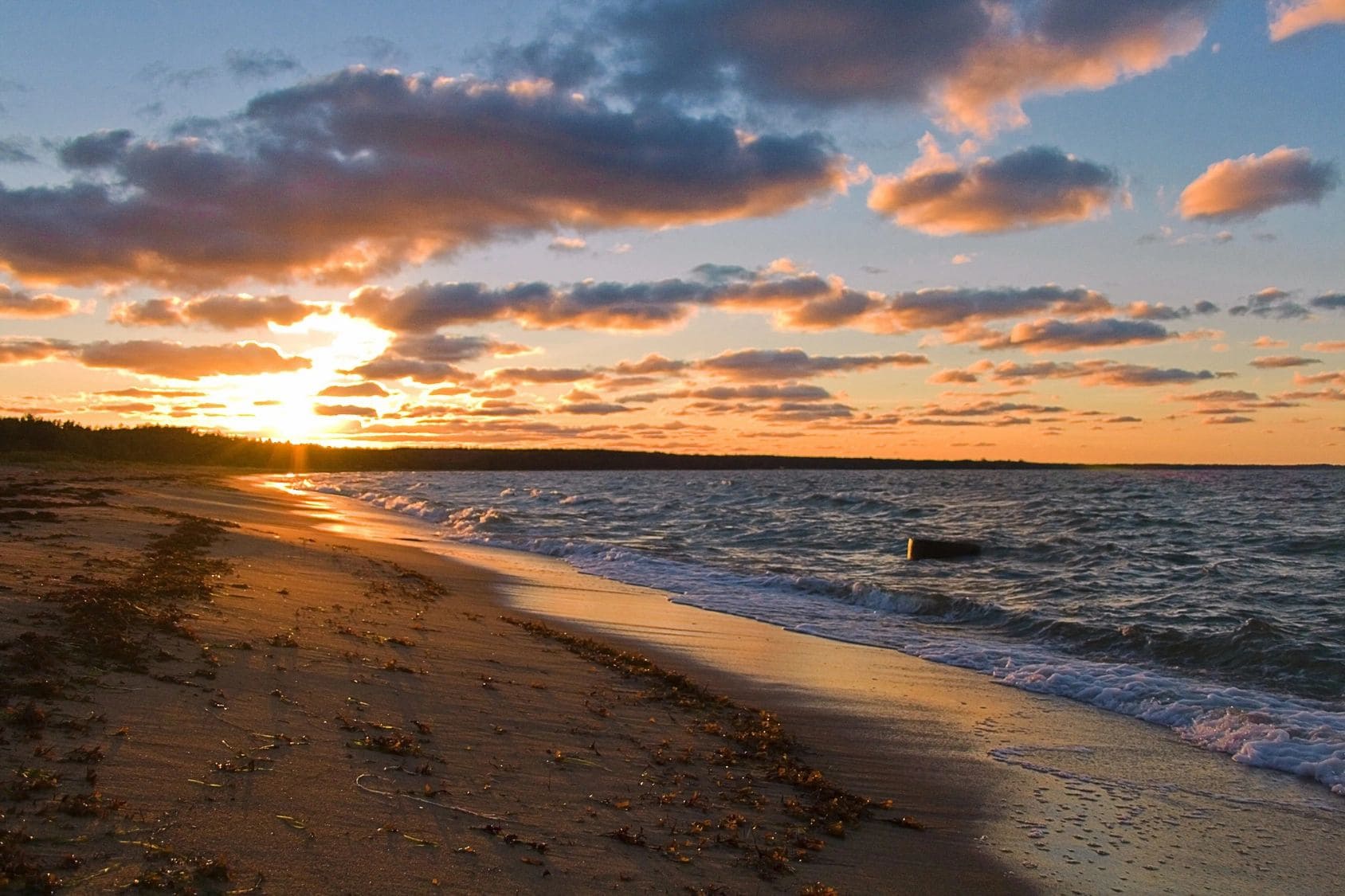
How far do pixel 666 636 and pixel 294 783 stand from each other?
8991 mm

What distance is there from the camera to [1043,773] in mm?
8078

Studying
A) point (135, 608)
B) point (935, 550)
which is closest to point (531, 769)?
point (135, 608)

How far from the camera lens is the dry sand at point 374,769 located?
→ 451 cm

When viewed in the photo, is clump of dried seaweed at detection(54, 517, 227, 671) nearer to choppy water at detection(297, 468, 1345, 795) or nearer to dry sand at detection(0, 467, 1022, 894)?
dry sand at detection(0, 467, 1022, 894)

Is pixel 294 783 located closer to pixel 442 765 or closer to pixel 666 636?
pixel 442 765

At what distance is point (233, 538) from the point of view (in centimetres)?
1950

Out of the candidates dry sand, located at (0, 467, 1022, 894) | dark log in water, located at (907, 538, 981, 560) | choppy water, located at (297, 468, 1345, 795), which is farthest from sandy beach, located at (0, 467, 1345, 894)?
dark log in water, located at (907, 538, 981, 560)

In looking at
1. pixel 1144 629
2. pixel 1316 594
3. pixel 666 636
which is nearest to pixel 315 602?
pixel 666 636

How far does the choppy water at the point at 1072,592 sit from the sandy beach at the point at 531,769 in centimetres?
146

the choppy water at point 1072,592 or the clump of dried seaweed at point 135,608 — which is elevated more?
the clump of dried seaweed at point 135,608

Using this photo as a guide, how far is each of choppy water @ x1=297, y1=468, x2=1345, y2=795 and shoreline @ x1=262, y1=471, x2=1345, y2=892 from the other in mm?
928

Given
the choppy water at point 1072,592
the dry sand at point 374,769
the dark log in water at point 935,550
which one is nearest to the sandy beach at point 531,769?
the dry sand at point 374,769

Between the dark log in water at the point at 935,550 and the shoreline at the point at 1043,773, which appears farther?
the dark log in water at the point at 935,550

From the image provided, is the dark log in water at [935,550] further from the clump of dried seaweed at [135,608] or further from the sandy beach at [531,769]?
the clump of dried seaweed at [135,608]
